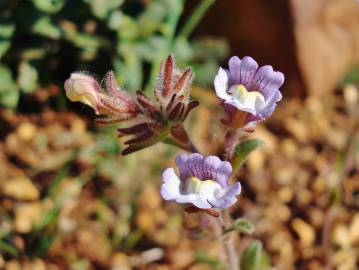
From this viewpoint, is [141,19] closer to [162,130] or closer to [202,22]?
[202,22]

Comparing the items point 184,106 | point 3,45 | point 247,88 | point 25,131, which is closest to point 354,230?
point 247,88

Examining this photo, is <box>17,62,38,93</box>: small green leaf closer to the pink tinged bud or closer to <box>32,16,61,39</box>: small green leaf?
<box>32,16,61,39</box>: small green leaf

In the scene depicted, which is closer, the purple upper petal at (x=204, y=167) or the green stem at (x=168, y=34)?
the purple upper petal at (x=204, y=167)

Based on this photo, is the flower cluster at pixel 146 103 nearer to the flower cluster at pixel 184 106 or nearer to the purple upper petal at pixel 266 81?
the flower cluster at pixel 184 106

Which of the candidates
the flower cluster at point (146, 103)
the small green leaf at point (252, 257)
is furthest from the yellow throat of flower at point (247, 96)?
the small green leaf at point (252, 257)

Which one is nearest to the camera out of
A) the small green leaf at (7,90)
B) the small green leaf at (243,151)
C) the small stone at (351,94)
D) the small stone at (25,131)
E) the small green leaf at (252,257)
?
the small green leaf at (243,151)

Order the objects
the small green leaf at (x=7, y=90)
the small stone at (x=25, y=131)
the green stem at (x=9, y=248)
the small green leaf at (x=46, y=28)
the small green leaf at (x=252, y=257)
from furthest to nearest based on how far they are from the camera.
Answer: the small stone at (x=25, y=131), the small green leaf at (x=7, y=90), the small green leaf at (x=46, y=28), the green stem at (x=9, y=248), the small green leaf at (x=252, y=257)

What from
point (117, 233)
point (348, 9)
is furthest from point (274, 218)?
point (348, 9)
